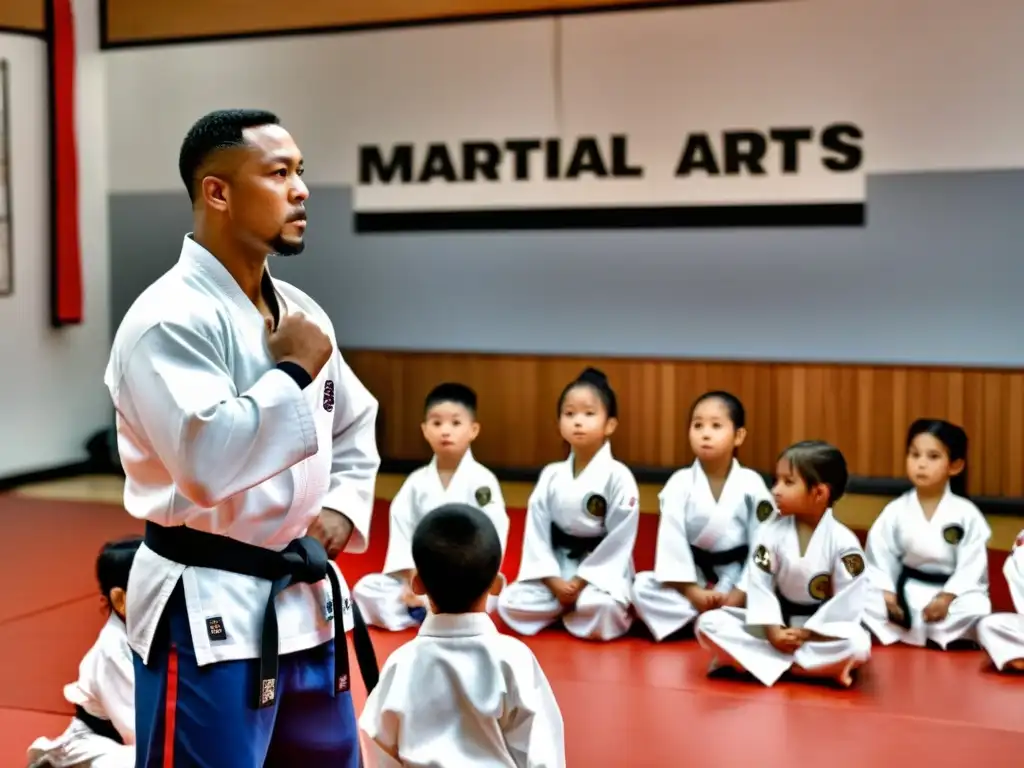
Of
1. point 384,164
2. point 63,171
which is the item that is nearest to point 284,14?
point 384,164

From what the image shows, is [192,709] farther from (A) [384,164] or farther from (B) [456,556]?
(A) [384,164]

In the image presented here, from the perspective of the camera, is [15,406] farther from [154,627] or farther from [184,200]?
[154,627]

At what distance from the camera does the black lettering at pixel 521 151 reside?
27.4ft

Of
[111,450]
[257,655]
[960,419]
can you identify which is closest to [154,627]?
[257,655]

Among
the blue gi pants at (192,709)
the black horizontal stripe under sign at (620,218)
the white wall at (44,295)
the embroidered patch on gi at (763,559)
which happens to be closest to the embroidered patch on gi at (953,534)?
the embroidered patch on gi at (763,559)

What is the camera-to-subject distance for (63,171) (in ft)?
28.5

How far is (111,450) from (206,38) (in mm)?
2876

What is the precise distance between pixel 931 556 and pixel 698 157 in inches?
143

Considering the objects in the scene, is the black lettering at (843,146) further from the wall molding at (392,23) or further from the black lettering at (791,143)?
the wall molding at (392,23)

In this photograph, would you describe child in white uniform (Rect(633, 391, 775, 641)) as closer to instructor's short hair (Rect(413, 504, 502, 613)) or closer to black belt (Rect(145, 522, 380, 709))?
instructor's short hair (Rect(413, 504, 502, 613))

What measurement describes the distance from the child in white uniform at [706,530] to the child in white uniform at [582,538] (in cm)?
13

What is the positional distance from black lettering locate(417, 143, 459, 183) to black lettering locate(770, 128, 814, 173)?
2106 mm

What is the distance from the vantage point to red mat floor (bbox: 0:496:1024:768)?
3656mm

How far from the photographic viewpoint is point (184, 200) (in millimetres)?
9164
